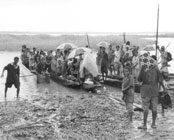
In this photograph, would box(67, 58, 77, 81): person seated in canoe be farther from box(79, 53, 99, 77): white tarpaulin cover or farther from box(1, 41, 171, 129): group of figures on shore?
box(79, 53, 99, 77): white tarpaulin cover

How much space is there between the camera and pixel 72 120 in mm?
10453

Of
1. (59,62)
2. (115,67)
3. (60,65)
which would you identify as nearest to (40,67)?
(59,62)

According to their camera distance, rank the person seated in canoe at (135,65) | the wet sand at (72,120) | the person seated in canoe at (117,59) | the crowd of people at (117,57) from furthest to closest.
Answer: the person seated in canoe at (117,59)
the crowd of people at (117,57)
the person seated in canoe at (135,65)
the wet sand at (72,120)

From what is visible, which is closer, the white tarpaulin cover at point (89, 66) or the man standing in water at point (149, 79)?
the man standing in water at point (149, 79)

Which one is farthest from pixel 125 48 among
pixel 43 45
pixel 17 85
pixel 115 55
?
pixel 43 45

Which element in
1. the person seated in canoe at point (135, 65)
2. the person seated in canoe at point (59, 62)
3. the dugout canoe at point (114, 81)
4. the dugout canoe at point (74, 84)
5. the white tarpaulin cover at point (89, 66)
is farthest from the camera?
the person seated in canoe at point (59, 62)

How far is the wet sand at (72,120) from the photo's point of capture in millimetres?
8977

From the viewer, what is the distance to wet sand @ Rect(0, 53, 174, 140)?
8977 mm

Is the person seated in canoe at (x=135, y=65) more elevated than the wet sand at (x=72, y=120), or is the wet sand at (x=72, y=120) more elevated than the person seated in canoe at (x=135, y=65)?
the person seated in canoe at (x=135, y=65)

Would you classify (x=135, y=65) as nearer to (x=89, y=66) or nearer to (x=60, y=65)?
(x=89, y=66)

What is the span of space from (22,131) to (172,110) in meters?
4.90

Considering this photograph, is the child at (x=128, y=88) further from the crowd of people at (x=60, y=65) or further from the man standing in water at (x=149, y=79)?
the crowd of people at (x=60, y=65)

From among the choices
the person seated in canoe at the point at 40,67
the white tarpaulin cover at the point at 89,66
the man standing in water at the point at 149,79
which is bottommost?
the person seated in canoe at the point at 40,67

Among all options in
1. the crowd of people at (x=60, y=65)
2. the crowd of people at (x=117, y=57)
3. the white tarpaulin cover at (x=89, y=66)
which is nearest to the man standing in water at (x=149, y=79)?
the white tarpaulin cover at (x=89, y=66)
